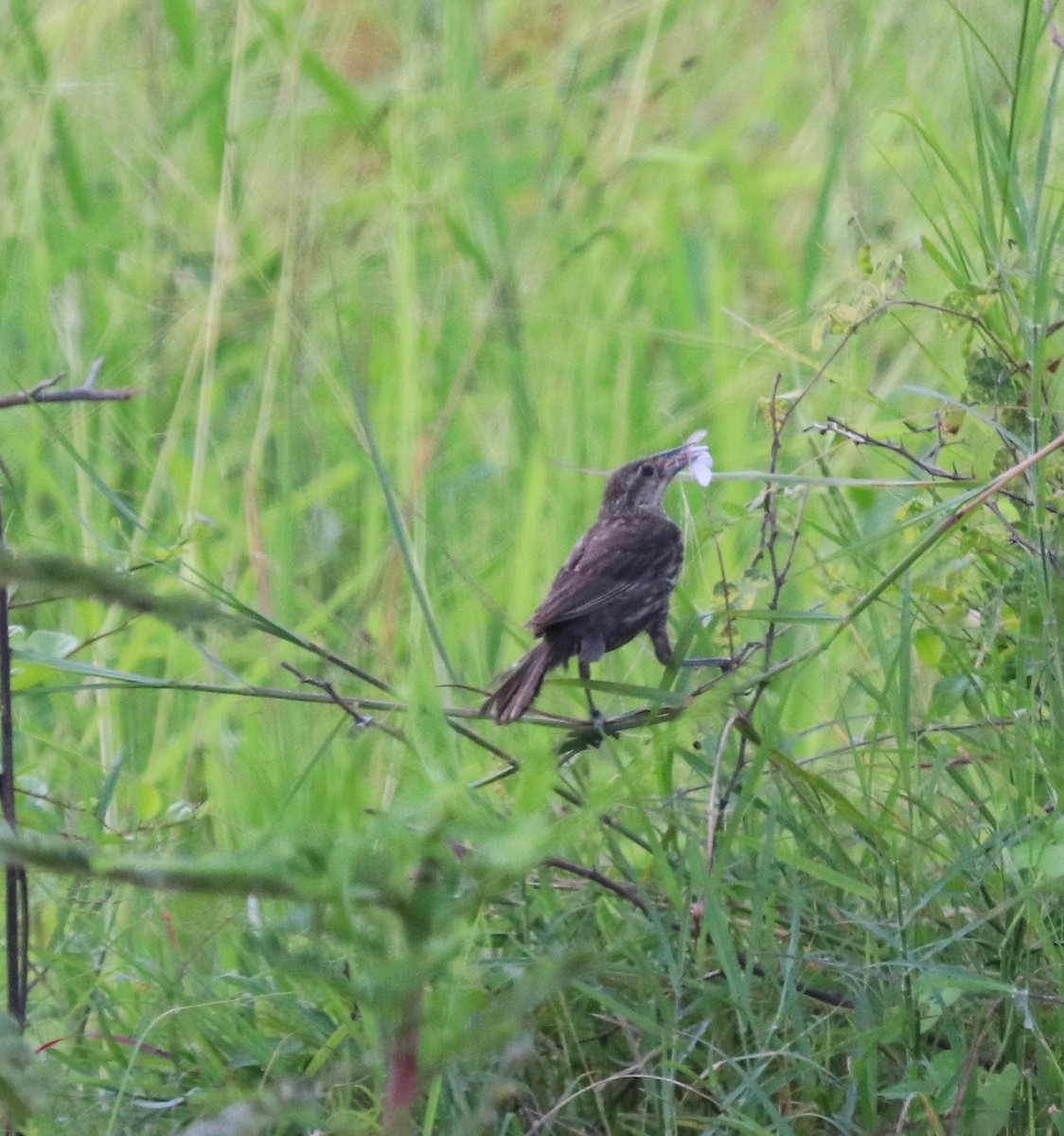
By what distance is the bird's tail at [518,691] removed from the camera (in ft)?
8.78

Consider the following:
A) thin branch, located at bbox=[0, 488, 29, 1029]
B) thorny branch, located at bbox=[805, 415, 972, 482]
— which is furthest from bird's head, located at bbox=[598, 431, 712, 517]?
thin branch, located at bbox=[0, 488, 29, 1029]

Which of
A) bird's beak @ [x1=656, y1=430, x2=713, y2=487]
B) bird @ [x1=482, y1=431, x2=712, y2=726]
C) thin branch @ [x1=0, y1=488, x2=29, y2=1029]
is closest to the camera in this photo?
thin branch @ [x1=0, y1=488, x2=29, y2=1029]

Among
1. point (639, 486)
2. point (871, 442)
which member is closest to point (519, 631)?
point (639, 486)

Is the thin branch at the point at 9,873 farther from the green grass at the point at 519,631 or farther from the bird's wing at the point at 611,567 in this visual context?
the bird's wing at the point at 611,567

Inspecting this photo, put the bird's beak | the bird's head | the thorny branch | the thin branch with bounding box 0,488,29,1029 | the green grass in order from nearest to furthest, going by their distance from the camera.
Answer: the green grass
the thin branch with bounding box 0,488,29,1029
the thorny branch
the bird's beak
the bird's head

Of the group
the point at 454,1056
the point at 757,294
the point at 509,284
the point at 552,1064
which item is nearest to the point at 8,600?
the point at 552,1064

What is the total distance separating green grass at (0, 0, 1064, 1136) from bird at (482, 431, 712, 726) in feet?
0.35

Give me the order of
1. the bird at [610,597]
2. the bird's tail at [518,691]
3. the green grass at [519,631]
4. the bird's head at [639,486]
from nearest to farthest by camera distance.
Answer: the green grass at [519,631]
the bird's tail at [518,691]
the bird at [610,597]
the bird's head at [639,486]

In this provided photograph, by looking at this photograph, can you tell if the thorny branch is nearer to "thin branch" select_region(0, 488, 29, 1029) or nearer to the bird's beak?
the bird's beak

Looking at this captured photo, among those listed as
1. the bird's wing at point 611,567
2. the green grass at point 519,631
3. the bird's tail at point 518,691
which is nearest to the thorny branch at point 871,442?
the green grass at point 519,631

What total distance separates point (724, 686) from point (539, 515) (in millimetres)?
2855

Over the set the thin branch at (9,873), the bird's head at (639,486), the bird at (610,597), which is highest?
the bird's head at (639,486)

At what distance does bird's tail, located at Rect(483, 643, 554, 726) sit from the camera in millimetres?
2676

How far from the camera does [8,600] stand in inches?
90.9
